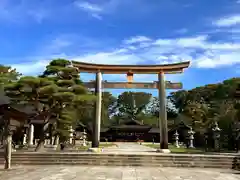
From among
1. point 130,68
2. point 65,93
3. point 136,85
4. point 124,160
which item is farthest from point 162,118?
point 65,93

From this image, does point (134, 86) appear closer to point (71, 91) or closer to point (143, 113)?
point (71, 91)

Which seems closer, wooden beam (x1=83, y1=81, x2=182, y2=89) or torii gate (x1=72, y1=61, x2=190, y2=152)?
torii gate (x1=72, y1=61, x2=190, y2=152)

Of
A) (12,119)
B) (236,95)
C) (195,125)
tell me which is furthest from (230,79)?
(12,119)

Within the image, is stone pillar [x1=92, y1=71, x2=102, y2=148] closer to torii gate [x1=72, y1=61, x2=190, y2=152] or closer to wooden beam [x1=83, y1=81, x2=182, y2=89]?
torii gate [x1=72, y1=61, x2=190, y2=152]

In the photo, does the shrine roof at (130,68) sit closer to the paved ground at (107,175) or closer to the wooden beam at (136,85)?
the wooden beam at (136,85)

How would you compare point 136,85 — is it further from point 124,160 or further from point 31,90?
point 31,90

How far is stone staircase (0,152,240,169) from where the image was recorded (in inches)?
545

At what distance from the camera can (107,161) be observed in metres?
14.2

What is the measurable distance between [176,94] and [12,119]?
68.2 m

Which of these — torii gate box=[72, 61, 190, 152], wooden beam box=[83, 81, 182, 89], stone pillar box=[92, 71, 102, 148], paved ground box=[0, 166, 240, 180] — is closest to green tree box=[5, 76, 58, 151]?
stone pillar box=[92, 71, 102, 148]

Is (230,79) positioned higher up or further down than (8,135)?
higher up

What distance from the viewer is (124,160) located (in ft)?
46.7

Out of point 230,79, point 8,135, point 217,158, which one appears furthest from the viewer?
point 230,79

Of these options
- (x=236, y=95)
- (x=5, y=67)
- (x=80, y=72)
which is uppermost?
(x=5, y=67)
